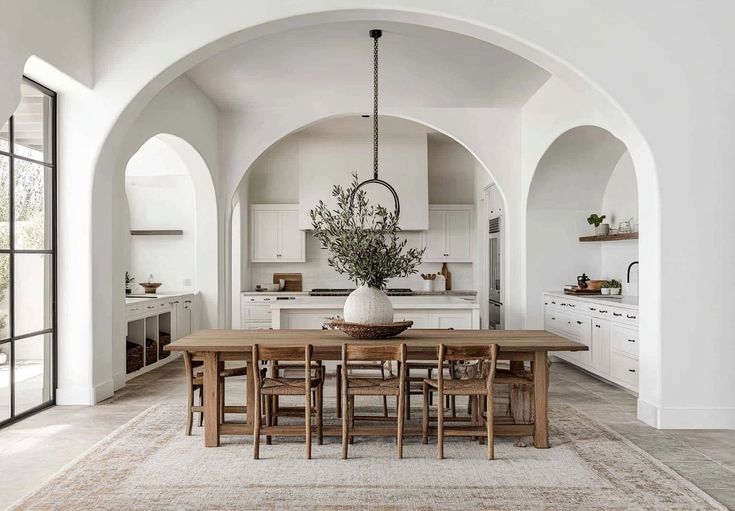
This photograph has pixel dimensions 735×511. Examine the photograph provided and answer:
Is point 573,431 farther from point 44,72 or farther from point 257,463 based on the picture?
point 44,72

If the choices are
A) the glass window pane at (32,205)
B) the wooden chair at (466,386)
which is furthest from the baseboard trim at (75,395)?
the wooden chair at (466,386)

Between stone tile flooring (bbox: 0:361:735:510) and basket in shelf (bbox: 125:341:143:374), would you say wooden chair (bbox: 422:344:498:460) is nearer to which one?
stone tile flooring (bbox: 0:361:735:510)

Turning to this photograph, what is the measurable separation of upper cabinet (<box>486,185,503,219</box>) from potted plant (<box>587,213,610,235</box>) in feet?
4.80

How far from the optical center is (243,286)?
1034 centimetres

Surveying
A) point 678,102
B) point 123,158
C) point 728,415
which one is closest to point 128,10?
point 123,158

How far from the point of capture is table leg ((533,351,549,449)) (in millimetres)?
4172

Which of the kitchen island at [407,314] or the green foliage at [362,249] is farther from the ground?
the green foliage at [362,249]

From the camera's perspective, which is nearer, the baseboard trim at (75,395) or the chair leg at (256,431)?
the chair leg at (256,431)

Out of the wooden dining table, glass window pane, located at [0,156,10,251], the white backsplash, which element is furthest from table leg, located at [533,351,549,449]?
the white backsplash

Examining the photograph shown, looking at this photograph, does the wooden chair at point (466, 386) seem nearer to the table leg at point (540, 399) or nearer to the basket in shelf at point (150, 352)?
the table leg at point (540, 399)

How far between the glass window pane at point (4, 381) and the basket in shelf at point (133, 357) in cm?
182

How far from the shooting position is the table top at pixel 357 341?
4.07 meters

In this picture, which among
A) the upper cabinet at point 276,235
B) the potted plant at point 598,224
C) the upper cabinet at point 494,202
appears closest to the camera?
the potted plant at point 598,224

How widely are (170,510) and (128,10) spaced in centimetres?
402
